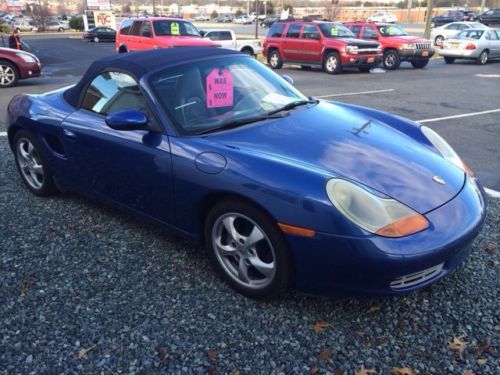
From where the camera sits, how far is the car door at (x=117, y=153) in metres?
3.03

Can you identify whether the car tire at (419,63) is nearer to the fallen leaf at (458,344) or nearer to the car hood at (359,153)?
the car hood at (359,153)

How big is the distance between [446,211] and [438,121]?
581cm

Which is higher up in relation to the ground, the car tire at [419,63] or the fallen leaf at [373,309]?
the fallen leaf at [373,309]

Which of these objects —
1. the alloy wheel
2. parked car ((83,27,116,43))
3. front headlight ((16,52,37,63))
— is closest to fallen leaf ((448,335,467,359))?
the alloy wheel

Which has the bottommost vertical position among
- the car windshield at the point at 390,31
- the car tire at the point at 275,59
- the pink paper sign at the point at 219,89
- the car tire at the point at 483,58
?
the car tire at the point at 483,58

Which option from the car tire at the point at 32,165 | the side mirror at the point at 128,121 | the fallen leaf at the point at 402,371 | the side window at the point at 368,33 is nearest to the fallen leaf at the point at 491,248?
the fallen leaf at the point at 402,371

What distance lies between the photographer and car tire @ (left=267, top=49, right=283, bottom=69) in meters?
17.2

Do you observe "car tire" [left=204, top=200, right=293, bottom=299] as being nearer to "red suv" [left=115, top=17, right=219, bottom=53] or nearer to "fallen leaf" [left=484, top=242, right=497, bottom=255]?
"fallen leaf" [left=484, top=242, right=497, bottom=255]

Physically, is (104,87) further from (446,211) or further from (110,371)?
(446,211)

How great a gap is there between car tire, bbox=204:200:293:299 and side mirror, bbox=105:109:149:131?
75 cm

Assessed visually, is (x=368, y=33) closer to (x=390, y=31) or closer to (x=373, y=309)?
(x=390, y=31)

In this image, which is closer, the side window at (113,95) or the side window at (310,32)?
the side window at (113,95)

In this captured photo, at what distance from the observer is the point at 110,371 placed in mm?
2281

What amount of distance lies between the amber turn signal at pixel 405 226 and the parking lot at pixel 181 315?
61 centimetres
